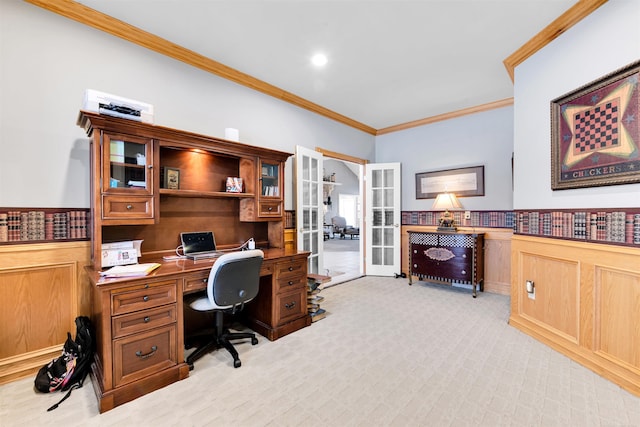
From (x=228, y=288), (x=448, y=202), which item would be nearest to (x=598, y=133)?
(x=448, y=202)

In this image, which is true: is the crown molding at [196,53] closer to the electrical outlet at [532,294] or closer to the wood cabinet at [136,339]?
the wood cabinet at [136,339]

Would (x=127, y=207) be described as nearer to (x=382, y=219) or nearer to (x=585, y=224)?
(x=585, y=224)

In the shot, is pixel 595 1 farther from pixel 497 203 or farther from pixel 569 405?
pixel 569 405

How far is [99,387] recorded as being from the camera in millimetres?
1771

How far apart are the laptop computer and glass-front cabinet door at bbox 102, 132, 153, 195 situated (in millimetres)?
633

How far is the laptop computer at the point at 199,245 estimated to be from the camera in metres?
2.57

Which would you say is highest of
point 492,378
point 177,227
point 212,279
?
point 177,227

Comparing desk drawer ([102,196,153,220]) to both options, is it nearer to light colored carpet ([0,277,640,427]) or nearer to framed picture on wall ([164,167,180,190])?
framed picture on wall ([164,167,180,190])

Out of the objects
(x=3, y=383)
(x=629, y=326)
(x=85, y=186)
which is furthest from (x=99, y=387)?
(x=629, y=326)

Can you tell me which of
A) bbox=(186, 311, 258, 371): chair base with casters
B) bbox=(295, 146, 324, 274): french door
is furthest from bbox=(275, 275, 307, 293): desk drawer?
bbox=(295, 146, 324, 274): french door

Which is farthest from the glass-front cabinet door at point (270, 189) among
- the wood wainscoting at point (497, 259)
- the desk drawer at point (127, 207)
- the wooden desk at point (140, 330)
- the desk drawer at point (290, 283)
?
the wood wainscoting at point (497, 259)

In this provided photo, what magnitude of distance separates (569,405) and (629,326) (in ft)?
2.43

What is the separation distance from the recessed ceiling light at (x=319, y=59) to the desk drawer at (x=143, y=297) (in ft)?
8.24

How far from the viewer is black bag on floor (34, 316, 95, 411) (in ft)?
6.06
